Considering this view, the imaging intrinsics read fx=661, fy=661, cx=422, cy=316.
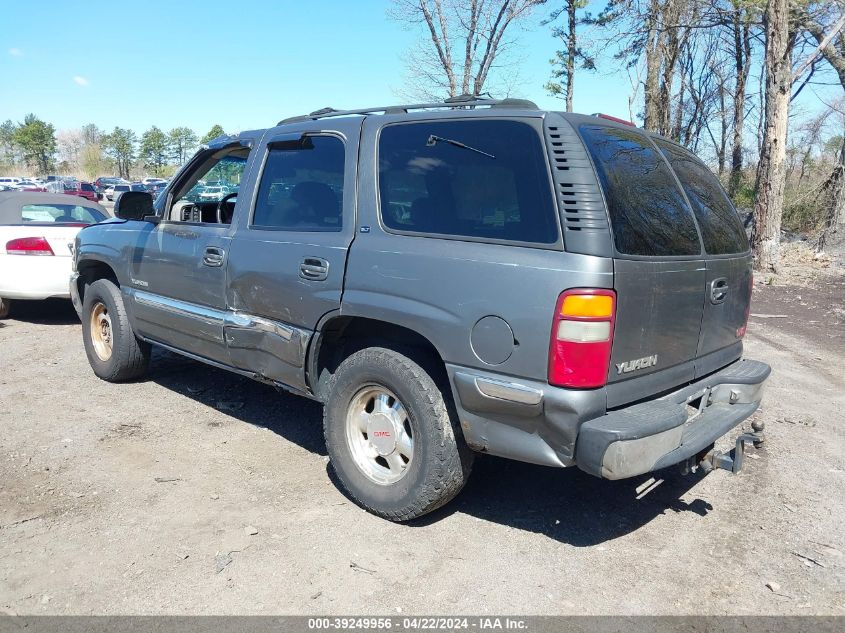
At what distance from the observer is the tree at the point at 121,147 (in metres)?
105

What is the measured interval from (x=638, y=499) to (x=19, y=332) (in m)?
7.21

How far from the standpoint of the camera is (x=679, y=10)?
A: 61.0 ft

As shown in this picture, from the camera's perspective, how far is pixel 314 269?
12.1 feet

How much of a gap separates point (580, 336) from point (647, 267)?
20.0 inches

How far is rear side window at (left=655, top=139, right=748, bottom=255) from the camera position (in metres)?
3.62

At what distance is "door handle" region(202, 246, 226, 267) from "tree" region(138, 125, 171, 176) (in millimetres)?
111674

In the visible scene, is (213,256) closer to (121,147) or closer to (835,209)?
(835,209)

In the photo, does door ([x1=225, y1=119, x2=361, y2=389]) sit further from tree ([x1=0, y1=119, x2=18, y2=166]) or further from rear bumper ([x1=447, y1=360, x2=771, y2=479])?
tree ([x1=0, y1=119, x2=18, y2=166])

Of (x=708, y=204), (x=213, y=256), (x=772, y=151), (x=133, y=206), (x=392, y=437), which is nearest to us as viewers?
A: (x=392, y=437)

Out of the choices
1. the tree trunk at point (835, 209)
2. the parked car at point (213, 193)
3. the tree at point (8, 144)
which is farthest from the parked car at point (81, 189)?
the tree at point (8, 144)

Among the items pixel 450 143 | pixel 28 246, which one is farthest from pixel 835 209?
pixel 28 246

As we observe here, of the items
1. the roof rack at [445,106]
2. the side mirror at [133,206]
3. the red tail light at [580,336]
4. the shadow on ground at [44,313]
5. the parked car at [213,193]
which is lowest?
the shadow on ground at [44,313]

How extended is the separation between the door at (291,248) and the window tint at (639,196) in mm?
1379

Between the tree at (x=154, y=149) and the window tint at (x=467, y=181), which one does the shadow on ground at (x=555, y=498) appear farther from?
the tree at (x=154, y=149)
